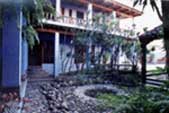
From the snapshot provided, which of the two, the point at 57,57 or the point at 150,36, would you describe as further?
the point at 57,57

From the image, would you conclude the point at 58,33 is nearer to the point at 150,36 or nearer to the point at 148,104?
the point at 150,36

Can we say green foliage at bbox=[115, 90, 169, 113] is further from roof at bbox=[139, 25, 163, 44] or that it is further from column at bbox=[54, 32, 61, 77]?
column at bbox=[54, 32, 61, 77]

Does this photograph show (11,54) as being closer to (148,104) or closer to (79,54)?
(148,104)

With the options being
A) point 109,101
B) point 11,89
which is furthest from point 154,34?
point 109,101

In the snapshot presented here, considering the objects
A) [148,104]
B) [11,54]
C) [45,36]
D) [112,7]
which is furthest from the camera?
[112,7]

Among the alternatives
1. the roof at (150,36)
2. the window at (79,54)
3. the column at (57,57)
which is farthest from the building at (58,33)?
the roof at (150,36)

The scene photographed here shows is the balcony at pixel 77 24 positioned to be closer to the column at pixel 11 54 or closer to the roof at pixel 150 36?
the roof at pixel 150 36

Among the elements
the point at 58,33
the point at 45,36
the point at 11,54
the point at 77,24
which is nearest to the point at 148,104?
the point at 11,54

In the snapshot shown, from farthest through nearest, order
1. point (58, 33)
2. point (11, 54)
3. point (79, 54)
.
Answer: point (79, 54), point (58, 33), point (11, 54)

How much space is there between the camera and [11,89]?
743 centimetres

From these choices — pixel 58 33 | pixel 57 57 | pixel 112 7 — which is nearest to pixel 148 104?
pixel 57 57

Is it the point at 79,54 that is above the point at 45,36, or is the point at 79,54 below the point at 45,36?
below

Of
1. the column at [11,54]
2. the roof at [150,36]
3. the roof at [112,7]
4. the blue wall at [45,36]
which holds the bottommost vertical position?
the column at [11,54]

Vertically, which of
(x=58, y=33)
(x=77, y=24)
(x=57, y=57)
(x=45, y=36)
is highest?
(x=77, y=24)
